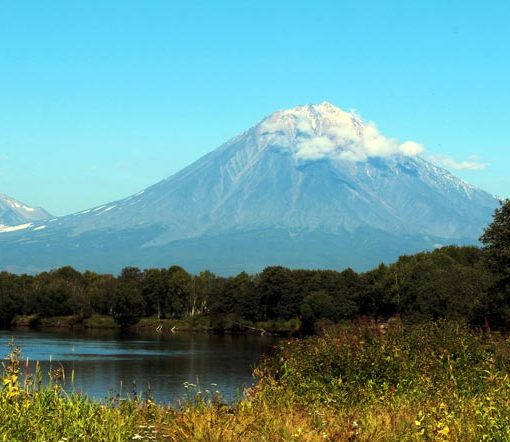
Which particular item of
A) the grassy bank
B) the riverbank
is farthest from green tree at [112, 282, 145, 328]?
the grassy bank

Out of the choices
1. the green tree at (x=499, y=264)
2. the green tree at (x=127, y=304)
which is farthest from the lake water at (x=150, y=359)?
the green tree at (x=499, y=264)

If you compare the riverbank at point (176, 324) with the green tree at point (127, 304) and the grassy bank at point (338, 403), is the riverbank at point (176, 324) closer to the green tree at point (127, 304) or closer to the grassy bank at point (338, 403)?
the green tree at point (127, 304)

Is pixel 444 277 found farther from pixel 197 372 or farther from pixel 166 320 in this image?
pixel 166 320

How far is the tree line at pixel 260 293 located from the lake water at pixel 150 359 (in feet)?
39.4

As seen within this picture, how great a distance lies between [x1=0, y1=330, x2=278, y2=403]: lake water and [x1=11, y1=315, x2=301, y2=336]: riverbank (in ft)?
24.6

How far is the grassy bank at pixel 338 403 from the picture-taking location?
36.4 feet

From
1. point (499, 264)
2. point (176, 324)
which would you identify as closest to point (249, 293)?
point (176, 324)

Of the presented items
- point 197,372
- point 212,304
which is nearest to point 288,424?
point 197,372

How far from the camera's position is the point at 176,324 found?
146 metres

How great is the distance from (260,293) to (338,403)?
4918 inches

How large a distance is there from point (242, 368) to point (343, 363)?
56223 millimetres

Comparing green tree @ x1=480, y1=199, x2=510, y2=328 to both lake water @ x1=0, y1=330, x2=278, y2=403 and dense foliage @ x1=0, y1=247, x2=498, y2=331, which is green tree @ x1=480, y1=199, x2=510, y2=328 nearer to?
lake water @ x1=0, y1=330, x2=278, y2=403

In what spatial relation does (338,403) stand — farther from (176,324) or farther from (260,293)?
(176,324)

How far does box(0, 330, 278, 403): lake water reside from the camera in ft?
184
